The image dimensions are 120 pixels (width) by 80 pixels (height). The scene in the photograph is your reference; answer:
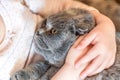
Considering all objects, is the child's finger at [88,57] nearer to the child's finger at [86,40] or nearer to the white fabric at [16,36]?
the child's finger at [86,40]

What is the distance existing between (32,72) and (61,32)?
16cm

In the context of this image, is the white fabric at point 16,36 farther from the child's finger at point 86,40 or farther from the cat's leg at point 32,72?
the child's finger at point 86,40

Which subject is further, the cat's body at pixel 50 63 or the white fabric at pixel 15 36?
the white fabric at pixel 15 36

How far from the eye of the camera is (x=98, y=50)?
0.71m

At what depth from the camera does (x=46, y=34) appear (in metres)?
0.71

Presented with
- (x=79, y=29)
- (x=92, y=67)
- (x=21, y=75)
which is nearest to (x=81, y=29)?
(x=79, y=29)

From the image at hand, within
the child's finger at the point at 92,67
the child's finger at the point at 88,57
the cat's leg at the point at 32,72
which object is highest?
the cat's leg at the point at 32,72

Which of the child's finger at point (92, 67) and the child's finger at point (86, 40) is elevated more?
the child's finger at point (86, 40)

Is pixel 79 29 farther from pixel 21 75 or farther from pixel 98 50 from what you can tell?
pixel 21 75

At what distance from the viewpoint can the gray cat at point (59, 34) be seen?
0.71 m

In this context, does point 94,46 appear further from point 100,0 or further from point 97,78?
point 100,0

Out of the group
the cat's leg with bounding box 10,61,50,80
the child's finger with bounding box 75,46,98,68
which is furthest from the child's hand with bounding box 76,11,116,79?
the cat's leg with bounding box 10,61,50,80

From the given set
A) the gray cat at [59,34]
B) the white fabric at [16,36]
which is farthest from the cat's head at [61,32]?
the white fabric at [16,36]

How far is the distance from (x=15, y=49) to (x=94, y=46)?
262mm
